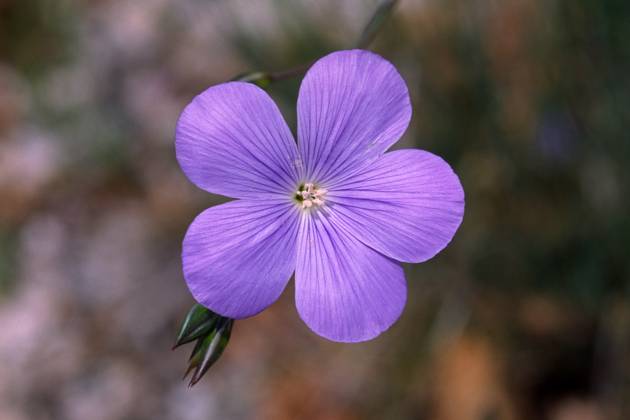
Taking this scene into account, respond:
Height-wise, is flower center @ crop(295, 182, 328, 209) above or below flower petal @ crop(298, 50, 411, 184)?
below

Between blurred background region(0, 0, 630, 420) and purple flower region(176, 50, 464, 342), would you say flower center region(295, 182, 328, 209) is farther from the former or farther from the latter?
blurred background region(0, 0, 630, 420)

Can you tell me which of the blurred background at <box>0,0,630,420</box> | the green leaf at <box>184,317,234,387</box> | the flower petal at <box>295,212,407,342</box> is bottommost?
the blurred background at <box>0,0,630,420</box>

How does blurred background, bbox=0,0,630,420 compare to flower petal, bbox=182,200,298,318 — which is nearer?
flower petal, bbox=182,200,298,318

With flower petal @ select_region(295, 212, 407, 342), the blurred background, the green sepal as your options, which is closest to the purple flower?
flower petal @ select_region(295, 212, 407, 342)

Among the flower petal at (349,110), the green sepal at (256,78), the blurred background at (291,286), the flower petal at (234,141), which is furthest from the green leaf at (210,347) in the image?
the blurred background at (291,286)

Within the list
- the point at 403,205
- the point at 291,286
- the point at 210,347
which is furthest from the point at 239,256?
the point at 291,286

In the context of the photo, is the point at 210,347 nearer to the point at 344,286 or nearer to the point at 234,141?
the point at 344,286

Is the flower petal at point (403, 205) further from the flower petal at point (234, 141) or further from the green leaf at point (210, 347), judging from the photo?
the green leaf at point (210, 347)
